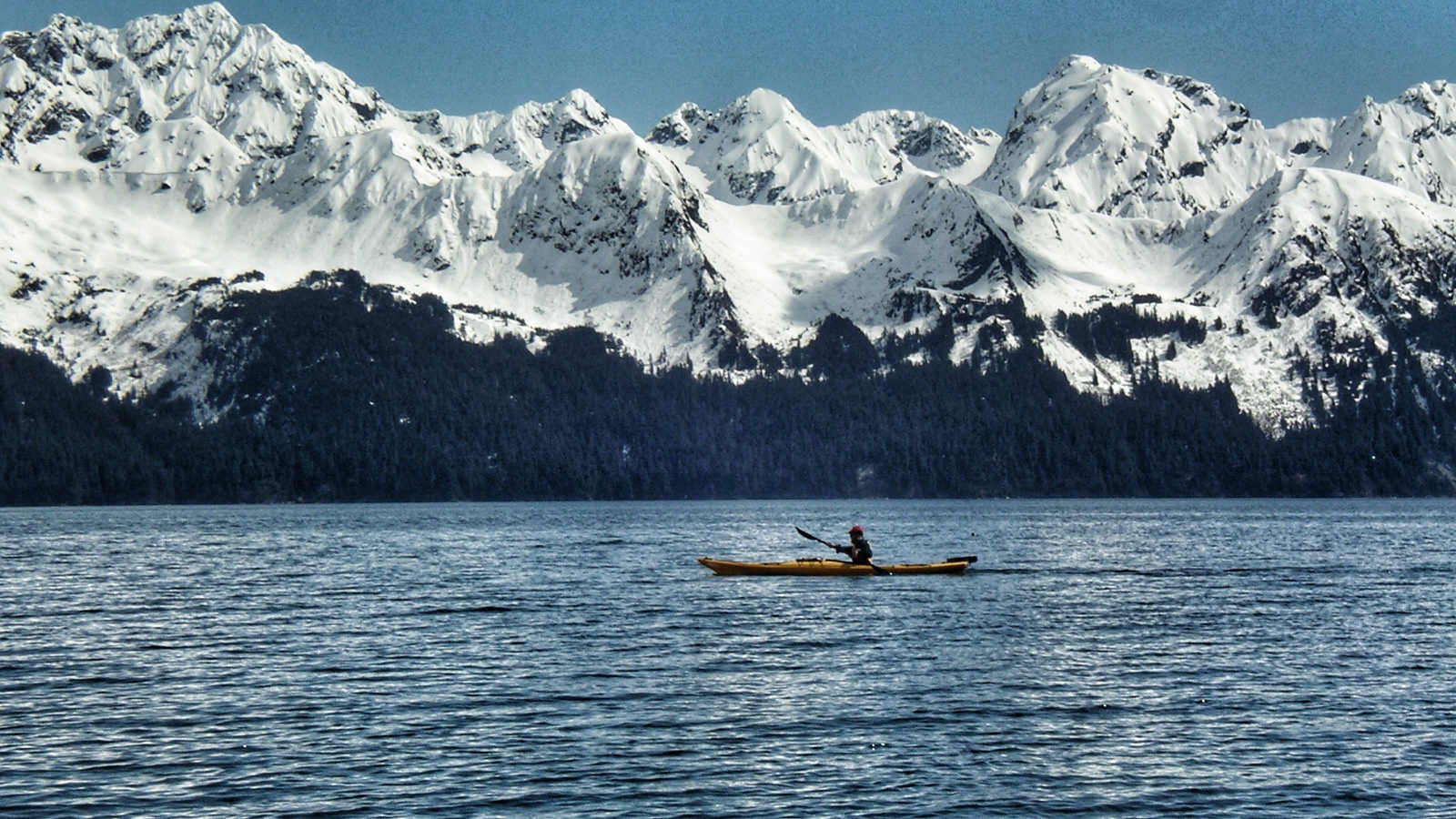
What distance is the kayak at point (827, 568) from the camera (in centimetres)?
10700

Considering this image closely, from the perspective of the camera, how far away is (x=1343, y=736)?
167ft

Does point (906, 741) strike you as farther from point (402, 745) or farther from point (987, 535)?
point (987, 535)

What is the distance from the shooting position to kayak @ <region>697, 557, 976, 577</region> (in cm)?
10700

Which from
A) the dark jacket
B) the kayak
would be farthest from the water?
the dark jacket

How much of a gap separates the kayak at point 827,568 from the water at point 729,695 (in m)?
1.32

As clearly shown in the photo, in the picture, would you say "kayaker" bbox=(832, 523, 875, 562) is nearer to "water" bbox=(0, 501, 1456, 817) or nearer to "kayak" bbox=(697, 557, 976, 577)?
"kayak" bbox=(697, 557, 976, 577)

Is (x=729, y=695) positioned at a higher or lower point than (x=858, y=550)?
lower

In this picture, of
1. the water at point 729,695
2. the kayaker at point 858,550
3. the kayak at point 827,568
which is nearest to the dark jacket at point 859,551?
the kayaker at point 858,550

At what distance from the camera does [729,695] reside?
58.2 metres

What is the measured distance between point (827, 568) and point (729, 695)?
49.3 m

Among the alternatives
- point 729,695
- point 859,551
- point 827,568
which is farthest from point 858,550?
point 729,695

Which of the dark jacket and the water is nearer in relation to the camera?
the water

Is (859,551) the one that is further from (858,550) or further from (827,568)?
(827,568)

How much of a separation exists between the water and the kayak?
132 cm
